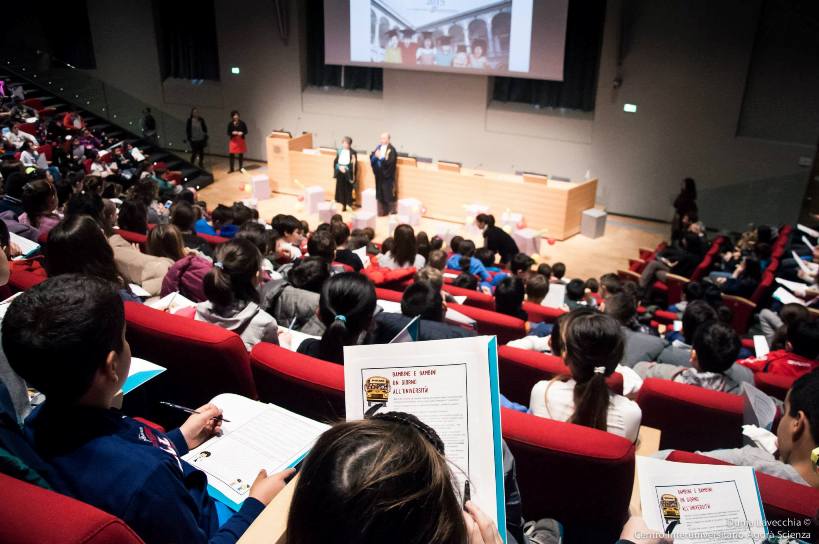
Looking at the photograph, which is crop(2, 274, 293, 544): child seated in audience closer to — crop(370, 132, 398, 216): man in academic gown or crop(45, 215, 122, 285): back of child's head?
crop(45, 215, 122, 285): back of child's head

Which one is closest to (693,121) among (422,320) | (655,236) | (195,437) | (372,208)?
(655,236)

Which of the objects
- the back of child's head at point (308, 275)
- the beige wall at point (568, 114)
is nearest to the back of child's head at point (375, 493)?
the back of child's head at point (308, 275)

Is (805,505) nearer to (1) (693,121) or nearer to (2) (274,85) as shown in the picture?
(1) (693,121)

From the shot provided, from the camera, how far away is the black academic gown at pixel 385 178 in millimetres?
8961

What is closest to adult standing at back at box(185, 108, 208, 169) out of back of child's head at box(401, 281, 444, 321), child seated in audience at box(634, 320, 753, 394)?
back of child's head at box(401, 281, 444, 321)

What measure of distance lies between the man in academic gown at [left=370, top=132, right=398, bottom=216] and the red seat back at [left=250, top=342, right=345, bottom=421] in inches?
280

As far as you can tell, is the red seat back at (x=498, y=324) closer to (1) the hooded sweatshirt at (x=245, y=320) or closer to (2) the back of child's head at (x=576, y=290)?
(1) the hooded sweatshirt at (x=245, y=320)

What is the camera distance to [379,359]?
1.19 metres

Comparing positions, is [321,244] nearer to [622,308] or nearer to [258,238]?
[258,238]

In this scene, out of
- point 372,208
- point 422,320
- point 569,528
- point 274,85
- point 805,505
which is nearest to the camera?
point 805,505

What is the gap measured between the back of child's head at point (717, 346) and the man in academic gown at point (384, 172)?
22.0 feet

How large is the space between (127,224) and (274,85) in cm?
738

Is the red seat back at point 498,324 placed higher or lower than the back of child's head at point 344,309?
lower

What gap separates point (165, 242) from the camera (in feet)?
12.3
